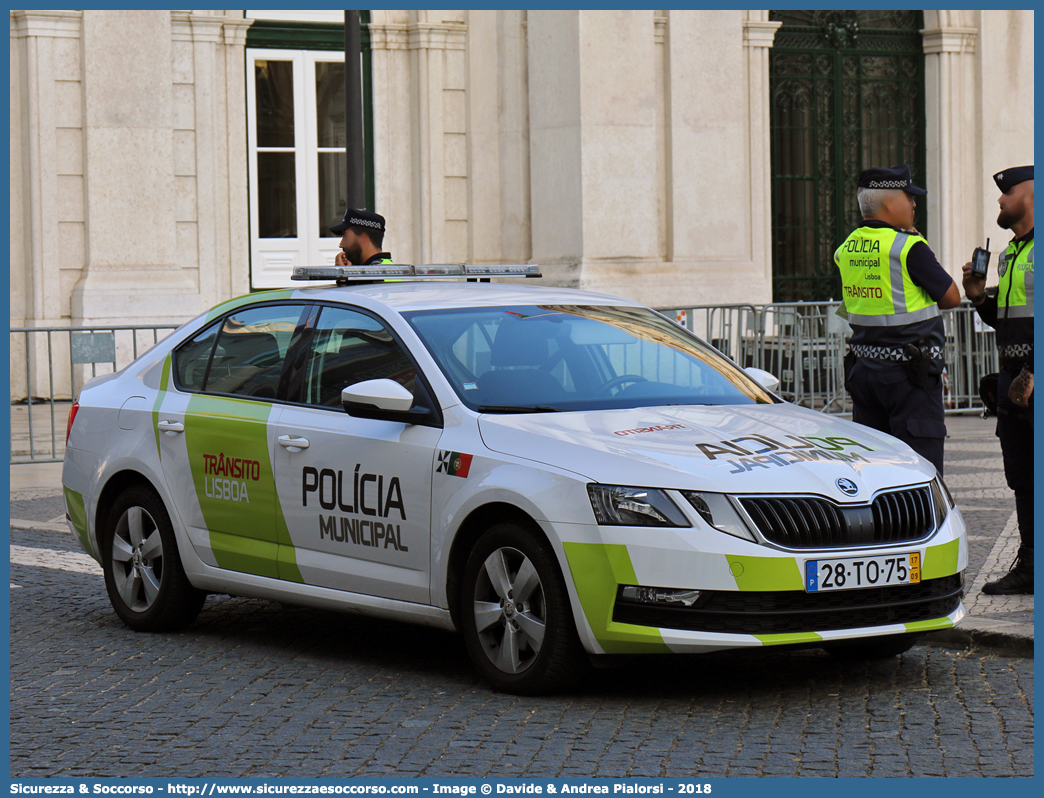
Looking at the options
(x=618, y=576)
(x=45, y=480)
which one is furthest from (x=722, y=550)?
(x=45, y=480)

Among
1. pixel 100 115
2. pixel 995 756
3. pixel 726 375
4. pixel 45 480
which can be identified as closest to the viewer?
pixel 995 756

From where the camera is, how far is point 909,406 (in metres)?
7.34

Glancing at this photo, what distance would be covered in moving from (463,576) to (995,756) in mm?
1986

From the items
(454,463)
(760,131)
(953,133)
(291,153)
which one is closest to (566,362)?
(454,463)

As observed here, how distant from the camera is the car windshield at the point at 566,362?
246 inches

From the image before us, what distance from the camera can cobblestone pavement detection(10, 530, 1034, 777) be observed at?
4.93 metres

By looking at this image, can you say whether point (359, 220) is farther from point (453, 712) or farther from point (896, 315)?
point (453, 712)

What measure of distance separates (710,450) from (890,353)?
207 cm

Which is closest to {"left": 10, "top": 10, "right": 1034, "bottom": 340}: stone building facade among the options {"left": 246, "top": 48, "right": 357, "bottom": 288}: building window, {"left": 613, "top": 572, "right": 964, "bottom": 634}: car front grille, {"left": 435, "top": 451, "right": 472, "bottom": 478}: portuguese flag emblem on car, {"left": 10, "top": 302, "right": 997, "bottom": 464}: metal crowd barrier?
{"left": 246, "top": 48, "right": 357, "bottom": 288}: building window

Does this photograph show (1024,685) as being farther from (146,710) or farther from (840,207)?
(840,207)

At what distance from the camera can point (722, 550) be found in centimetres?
540

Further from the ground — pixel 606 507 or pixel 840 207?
pixel 840 207

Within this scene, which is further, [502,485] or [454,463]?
[454,463]

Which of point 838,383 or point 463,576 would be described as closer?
point 463,576
